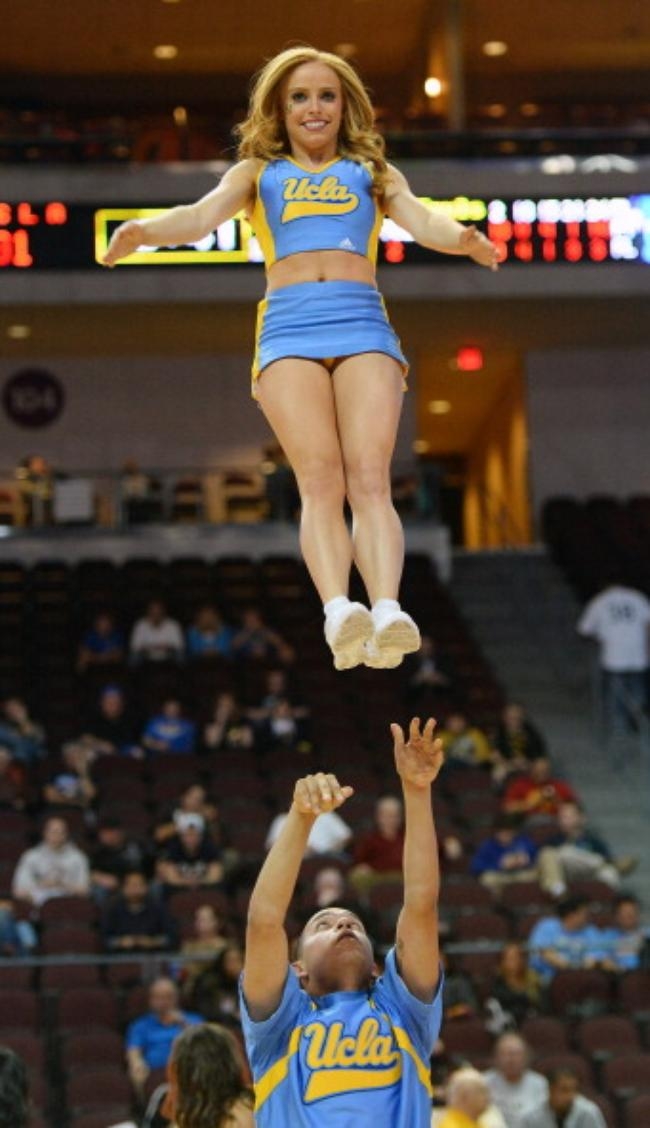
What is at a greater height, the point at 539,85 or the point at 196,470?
the point at 539,85

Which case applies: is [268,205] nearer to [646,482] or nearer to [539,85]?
[646,482]

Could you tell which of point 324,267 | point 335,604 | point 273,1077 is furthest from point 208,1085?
point 324,267

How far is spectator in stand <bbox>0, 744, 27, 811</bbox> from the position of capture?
13.7 m

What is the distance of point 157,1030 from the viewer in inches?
412

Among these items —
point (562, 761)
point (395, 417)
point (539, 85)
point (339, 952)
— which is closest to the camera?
point (339, 952)

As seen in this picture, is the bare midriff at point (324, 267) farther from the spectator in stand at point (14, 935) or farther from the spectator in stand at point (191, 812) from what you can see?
the spectator in stand at point (191, 812)

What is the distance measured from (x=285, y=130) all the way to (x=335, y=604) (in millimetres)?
1335

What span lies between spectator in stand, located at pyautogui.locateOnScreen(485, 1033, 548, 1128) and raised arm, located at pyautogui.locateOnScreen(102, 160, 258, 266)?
17.2 feet

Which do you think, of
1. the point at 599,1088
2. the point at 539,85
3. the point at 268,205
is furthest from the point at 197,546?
the point at 268,205

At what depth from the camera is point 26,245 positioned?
578 inches

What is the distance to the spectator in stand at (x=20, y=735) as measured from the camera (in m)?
14.9

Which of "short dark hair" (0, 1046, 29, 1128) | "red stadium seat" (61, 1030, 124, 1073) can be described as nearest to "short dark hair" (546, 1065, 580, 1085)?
"red stadium seat" (61, 1030, 124, 1073)

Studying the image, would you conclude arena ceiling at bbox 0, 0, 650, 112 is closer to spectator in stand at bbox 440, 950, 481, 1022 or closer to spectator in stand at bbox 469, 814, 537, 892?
spectator in stand at bbox 469, 814, 537, 892

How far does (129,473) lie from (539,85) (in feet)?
24.3
